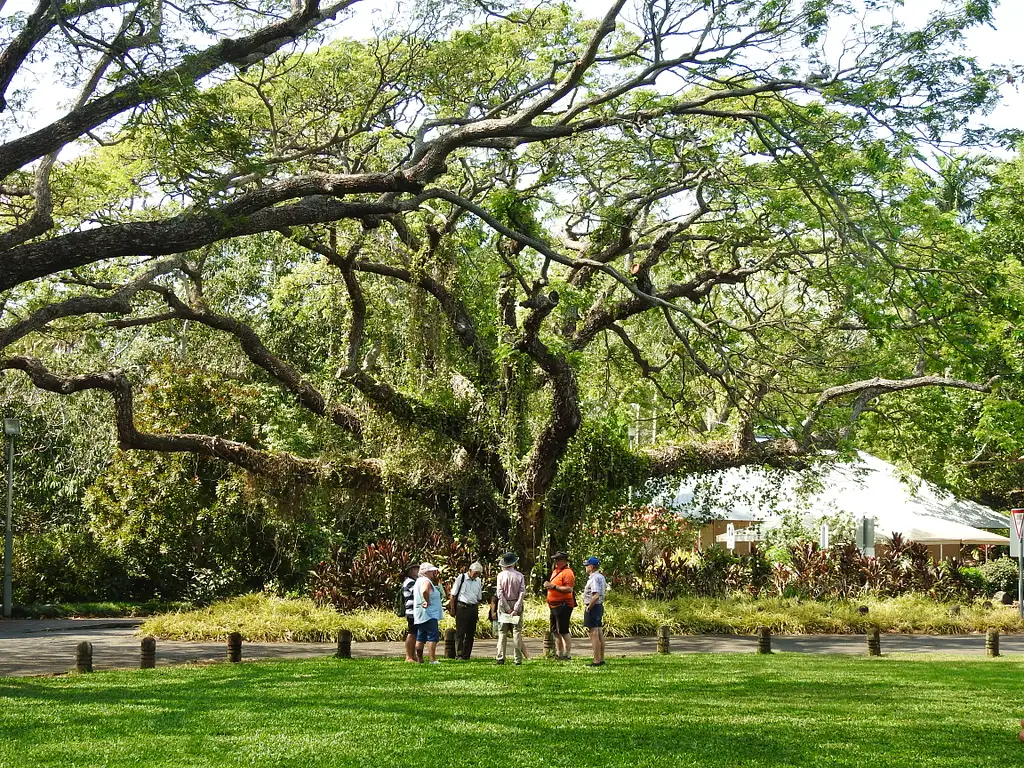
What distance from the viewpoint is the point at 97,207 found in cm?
2000

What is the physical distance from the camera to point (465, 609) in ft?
52.7

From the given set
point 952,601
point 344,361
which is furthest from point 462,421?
point 952,601

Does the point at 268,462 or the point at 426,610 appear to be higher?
the point at 268,462

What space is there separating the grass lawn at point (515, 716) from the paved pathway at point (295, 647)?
7.08 ft

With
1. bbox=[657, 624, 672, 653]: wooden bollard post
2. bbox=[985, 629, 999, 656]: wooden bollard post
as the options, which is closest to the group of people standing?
bbox=[657, 624, 672, 653]: wooden bollard post

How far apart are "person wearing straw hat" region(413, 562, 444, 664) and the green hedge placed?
14.9ft

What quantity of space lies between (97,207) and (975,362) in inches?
604

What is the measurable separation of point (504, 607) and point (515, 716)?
203 inches

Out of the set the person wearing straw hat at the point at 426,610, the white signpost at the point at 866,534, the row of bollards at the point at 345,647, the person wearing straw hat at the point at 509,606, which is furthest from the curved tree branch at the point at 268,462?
the white signpost at the point at 866,534

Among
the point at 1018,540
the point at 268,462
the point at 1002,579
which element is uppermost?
the point at 268,462

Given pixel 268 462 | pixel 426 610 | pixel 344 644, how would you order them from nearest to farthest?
pixel 426 610 → pixel 344 644 → pixel 268 462

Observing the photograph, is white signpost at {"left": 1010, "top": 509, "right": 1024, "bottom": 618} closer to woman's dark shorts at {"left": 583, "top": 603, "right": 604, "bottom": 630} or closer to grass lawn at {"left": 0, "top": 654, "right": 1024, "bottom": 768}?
grass lawn at {"left": 0, "top": 654, "right": 1024, "bottom": 768}

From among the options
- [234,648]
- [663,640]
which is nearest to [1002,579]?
[663,640]

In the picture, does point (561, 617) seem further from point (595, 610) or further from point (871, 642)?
point (871, 642)
